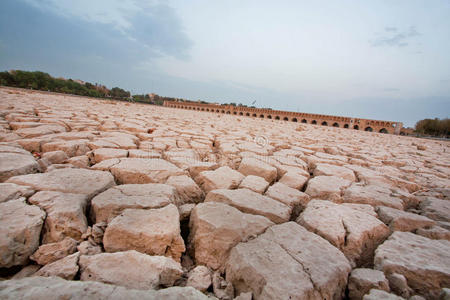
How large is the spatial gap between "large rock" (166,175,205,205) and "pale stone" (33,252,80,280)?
1.85ft

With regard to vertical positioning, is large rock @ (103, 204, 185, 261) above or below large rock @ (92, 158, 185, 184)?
below

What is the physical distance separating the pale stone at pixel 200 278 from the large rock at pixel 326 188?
94 cm

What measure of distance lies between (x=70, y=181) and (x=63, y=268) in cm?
56

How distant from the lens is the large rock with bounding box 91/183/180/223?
2.80 ft

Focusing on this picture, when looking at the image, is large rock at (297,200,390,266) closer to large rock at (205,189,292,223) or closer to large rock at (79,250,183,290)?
large rock at (205,189,292,223)

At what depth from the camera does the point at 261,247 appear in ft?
2.49

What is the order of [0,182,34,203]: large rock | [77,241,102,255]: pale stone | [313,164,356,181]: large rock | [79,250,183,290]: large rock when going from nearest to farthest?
[79,250,183,290]: large rock
[77,241,102,255]: pale stone
[0,182,34,203]: large rock
[313,164,356,181]: large rock

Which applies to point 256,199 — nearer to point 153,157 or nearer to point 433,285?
point 433,285

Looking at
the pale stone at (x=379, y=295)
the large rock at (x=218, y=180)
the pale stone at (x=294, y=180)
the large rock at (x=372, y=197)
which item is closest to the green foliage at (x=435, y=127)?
the large rock at (x=372, y=197)

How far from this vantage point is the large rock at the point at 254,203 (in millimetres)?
988

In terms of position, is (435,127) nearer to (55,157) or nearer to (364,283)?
(364,283)

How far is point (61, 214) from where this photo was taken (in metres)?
0.78

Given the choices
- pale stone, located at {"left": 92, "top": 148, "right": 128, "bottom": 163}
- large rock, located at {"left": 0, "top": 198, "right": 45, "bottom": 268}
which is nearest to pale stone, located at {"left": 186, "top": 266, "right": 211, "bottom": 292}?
large rock, located at {"left": 0, "top": 198, "right": 45, "bottom": 268}

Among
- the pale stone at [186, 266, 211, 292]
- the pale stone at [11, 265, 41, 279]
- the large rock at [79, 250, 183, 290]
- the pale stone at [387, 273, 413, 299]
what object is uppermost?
the pale stone at [387, 273, 413, 299]
